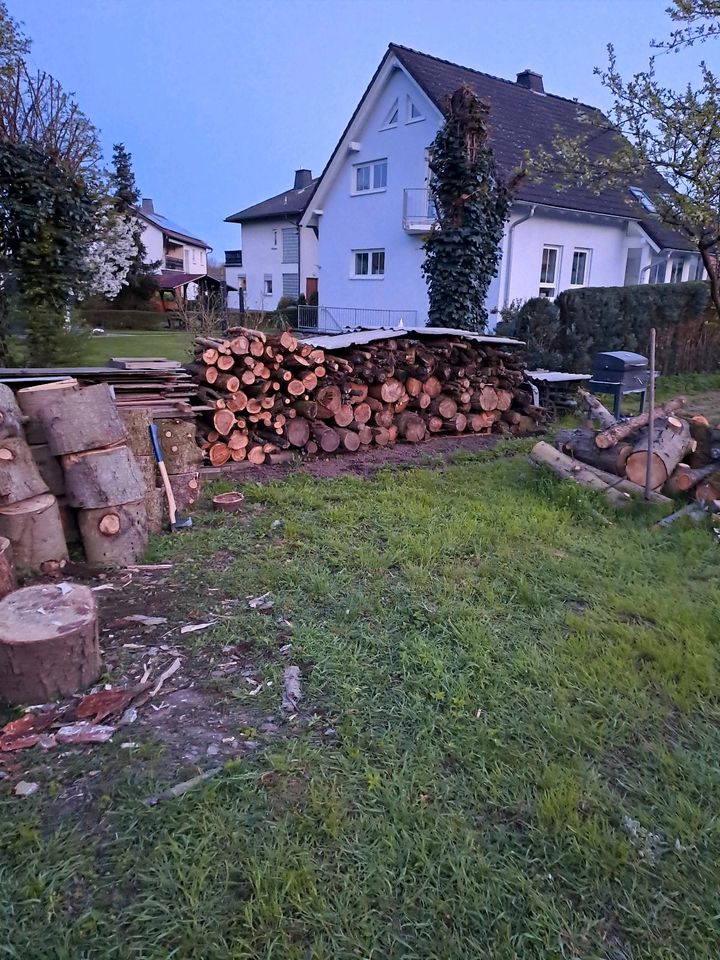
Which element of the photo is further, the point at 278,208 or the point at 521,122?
the point at 278,208

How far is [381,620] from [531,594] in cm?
97

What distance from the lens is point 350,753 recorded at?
8.64 ft

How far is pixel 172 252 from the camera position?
49156mm

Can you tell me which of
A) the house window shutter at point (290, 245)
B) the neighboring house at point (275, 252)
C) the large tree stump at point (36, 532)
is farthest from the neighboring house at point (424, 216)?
the large tree stump at point (36, 532)

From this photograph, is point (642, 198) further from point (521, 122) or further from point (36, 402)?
point (36, 402)

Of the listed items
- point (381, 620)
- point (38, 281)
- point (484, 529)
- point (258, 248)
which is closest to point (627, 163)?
point (484, 529)

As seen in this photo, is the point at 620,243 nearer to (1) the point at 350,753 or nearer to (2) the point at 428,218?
(2) the point at 428,218

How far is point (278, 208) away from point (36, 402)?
110ft

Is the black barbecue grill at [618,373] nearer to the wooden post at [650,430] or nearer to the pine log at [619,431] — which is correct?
the pine log at [619,431]

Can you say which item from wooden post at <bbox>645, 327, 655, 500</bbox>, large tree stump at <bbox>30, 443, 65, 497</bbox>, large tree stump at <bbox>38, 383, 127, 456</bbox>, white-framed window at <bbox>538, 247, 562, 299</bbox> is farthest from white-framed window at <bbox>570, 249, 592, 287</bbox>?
large tree stump at <bbox>30, 443, 65, 497</bbox>

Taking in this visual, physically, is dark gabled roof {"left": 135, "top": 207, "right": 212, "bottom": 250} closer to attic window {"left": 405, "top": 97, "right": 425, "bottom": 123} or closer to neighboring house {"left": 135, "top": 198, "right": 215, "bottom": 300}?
neighboring house {"left": 135, "top": 198, "right": 215, "bottom": 300}

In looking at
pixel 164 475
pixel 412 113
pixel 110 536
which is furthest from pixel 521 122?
pixel 110 536

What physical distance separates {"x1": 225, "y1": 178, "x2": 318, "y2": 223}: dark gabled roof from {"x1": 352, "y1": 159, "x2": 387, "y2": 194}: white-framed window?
11.6 metres

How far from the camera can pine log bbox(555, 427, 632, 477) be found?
240 inches
